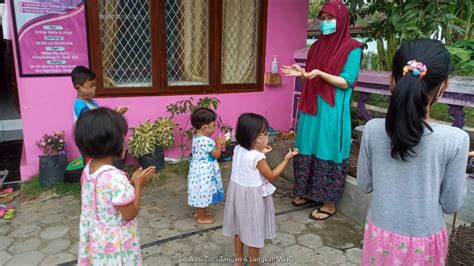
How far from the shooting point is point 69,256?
2.66 metres

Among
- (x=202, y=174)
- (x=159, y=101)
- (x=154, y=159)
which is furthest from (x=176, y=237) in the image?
(x=159, y=101)

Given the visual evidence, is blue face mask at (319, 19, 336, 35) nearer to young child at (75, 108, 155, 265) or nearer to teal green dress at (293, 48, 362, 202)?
teal green dress at (293, 48, 362, 202)

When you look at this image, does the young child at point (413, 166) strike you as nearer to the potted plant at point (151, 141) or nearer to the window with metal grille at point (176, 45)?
the potted plant at point (151, 141)

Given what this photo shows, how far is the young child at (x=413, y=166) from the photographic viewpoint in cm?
129

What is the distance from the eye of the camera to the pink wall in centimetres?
380

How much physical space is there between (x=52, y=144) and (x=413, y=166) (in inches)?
138

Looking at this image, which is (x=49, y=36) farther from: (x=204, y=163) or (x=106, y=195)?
(x=106, y=195)

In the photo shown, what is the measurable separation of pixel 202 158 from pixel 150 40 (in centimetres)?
184

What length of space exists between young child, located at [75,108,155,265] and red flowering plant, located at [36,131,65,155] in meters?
2.27

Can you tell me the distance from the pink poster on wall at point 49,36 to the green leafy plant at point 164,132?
104 centimetres

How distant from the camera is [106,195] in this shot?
1627mm

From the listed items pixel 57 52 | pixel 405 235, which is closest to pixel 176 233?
pixel 405 235

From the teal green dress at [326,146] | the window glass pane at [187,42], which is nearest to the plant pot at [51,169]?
the window glass pane at [187,42]

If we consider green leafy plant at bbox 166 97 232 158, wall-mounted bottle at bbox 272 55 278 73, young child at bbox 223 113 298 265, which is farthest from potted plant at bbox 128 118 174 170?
young child at bbox 223 113 298 265
